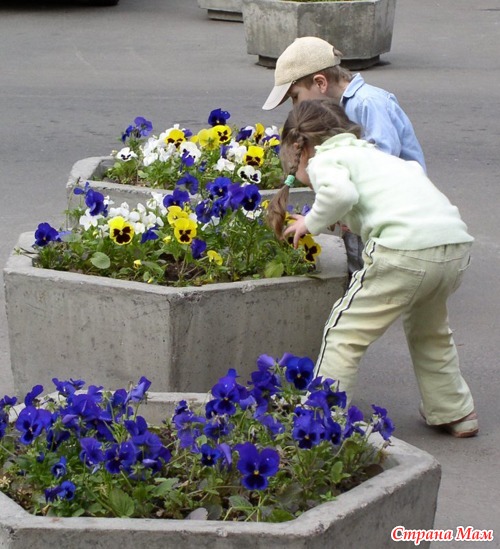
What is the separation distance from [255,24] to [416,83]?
1709 millimetres

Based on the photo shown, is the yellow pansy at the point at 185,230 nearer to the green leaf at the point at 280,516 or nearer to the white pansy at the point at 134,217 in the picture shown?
the white pansy at the point at 134,217

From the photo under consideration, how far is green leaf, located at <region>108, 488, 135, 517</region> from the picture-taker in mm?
2771

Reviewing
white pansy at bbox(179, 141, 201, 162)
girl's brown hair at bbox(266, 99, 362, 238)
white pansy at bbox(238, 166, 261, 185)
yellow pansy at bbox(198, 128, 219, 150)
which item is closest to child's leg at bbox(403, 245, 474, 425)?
girl's brown hair at bbox(266, 99, 362, 238)

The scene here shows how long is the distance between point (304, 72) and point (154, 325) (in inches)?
54.2

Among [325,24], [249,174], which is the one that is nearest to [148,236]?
[249,174]

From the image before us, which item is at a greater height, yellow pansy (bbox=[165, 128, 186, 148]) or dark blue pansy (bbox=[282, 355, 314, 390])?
yellow pansy (bbox=[165, 128, 186, 148])

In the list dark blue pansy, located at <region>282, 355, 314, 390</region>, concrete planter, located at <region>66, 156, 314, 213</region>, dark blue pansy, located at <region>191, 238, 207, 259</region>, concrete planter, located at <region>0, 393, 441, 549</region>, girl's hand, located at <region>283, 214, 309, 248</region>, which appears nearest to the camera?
concrete planter, located at <region>0, 393, 441, 549</region>

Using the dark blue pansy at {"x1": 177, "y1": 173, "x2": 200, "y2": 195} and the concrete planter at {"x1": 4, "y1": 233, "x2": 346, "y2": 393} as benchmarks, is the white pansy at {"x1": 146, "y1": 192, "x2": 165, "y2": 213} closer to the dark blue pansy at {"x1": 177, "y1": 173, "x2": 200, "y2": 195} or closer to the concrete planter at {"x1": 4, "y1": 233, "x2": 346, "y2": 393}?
the dark blue pansy at {"x1": 177, "y1": 173, "x2": 200, "y2": 195}

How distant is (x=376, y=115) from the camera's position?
4.75 meters

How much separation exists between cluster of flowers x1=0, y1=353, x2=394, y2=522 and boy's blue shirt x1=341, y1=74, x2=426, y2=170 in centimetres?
179

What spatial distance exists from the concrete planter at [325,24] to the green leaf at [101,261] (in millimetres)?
7315

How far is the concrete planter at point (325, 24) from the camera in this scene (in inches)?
440

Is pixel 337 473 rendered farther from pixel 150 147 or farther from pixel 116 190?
pixel 150 147

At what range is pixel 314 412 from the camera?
2916mm
